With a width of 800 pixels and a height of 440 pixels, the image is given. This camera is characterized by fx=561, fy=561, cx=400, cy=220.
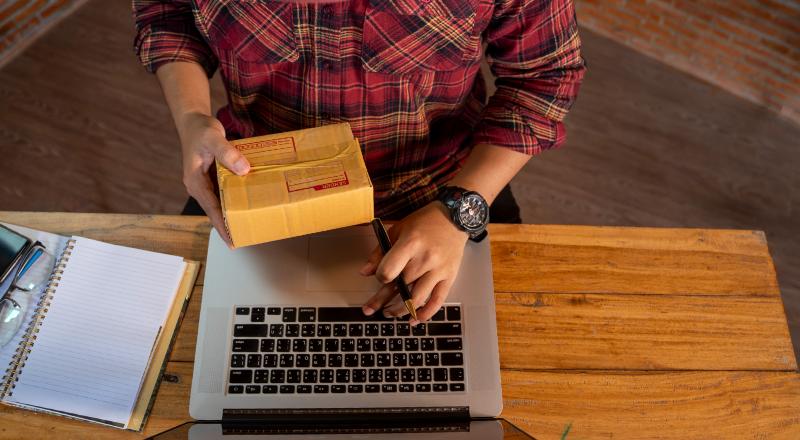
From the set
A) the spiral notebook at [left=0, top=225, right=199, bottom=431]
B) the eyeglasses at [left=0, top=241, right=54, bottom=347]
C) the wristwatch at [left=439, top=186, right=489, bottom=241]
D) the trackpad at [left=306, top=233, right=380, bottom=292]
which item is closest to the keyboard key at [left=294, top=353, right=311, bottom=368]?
the trackpad at [left=306, top=233, right=380, bottom=292]

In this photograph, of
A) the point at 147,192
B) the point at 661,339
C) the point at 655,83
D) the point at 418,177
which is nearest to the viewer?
the point at 661,339

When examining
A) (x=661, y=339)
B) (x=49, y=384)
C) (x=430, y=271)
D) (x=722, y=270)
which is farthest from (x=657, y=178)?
(x=49, y=384)

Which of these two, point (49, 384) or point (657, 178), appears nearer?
point (49, 384)

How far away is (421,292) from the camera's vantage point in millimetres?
840

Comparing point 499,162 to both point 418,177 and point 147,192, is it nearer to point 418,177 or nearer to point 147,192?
point 418,177

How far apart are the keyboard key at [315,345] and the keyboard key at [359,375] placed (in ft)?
0.21

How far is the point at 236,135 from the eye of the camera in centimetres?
114

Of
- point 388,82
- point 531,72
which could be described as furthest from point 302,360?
point 531,72

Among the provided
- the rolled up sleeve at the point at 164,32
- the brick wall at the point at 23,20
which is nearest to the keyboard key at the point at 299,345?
the rolled up sleeve at the point at 164,32

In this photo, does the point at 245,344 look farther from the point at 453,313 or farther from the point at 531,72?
the point at 531,72

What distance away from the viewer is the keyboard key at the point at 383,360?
837mm

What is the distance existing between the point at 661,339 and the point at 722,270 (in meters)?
0.19

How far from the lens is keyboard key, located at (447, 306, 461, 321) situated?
2.86 ft

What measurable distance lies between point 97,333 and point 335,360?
1.21 feet
